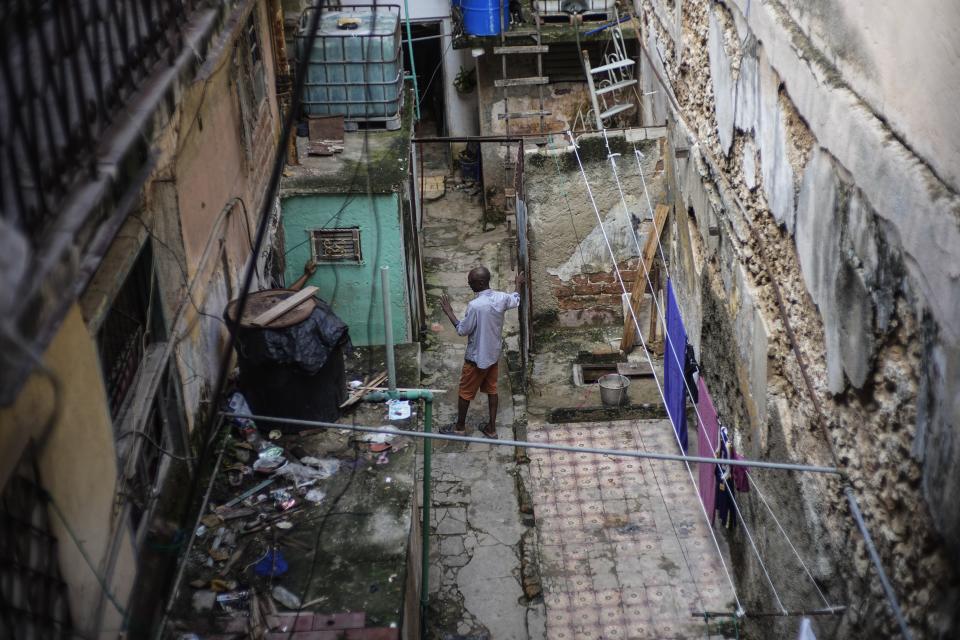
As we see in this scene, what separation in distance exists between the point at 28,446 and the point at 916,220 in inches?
132

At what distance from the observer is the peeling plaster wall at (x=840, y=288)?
3.60 meters

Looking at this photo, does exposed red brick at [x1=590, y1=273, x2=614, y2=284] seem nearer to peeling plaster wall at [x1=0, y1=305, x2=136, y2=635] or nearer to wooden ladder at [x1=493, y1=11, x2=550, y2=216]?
wooden ladder at [x1=493, y1=11, x2=550, y2=216]

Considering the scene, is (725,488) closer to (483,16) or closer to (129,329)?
(129,329)

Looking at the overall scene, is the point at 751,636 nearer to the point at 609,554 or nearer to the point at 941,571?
the point at 609,554

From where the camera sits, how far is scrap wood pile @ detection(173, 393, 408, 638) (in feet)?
16.6

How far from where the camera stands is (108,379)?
4730mm

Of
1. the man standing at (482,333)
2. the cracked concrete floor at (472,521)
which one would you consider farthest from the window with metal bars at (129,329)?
the man standing at (482,333)

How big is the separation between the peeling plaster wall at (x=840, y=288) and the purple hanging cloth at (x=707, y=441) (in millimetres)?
249

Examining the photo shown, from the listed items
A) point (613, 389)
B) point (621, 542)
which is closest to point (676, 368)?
point (613, 389)

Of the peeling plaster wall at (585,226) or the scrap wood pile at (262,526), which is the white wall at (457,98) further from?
the scrap wood pile at (262,526)

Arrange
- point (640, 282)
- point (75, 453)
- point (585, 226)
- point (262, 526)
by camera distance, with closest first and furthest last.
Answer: point (75, 453) → point (262, 526) → point (640, 282) → point (585, 226)

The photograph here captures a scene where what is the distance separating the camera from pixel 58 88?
332 cm

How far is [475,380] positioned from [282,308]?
11.1 feet

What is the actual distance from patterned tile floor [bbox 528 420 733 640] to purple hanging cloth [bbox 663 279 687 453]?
1.11ft
